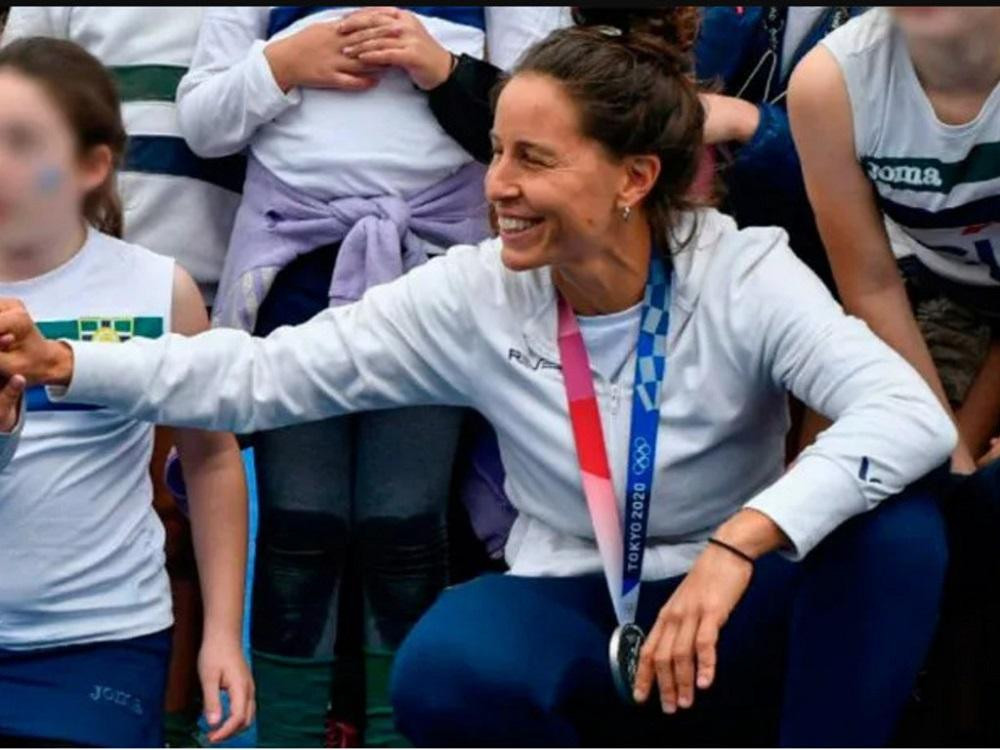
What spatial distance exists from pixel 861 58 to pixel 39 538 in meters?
1.35

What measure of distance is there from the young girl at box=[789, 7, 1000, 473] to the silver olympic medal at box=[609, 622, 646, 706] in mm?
656

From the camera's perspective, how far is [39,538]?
316cm

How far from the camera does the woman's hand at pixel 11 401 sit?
2.94 m

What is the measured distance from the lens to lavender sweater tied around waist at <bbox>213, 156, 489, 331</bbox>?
3480 mm

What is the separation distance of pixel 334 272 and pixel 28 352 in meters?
0.66

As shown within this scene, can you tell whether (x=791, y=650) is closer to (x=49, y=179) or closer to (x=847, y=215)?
(x=847, y=215)

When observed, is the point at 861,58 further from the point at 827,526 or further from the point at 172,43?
the point at 172,43

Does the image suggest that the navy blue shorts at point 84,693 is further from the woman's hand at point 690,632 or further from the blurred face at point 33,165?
the woman's hand at point 690,632

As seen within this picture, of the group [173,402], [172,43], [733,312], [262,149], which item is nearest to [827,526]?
[733,312]

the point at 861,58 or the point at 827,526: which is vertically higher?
the point at 861,58

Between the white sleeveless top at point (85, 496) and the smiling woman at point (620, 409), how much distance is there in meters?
0.12

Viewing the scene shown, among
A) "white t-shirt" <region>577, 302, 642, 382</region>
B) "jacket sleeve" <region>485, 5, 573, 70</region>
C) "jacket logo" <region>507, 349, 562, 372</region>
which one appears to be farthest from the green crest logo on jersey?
"jacket sleeve" <region>485, 5, 573, 70</region>

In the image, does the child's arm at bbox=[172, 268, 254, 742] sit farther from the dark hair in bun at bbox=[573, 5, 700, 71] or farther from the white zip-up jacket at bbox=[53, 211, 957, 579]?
the dark hair in bun at bbox=[573, 5, 700, 71]

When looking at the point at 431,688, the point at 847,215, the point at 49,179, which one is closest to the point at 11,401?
the point at 49,179
